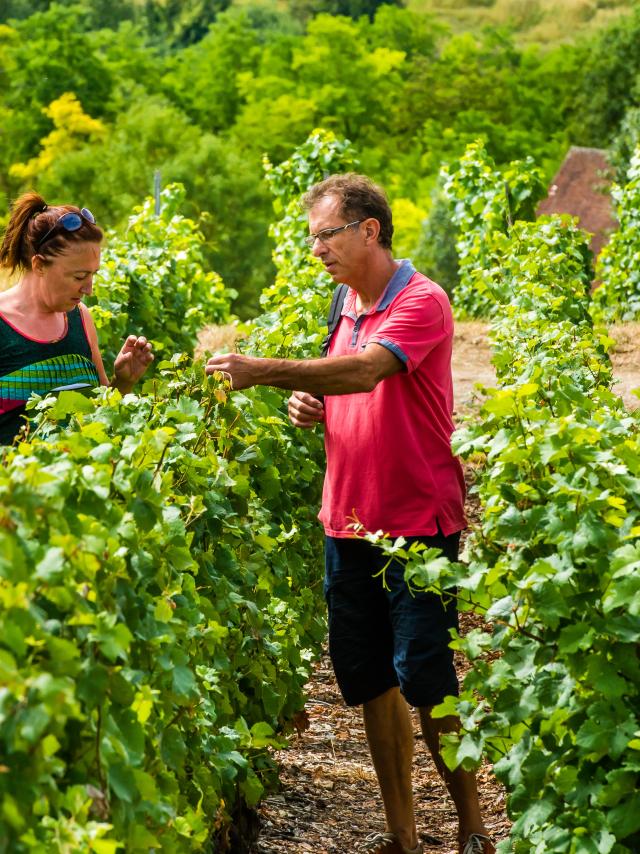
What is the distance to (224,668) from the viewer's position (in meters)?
3.54

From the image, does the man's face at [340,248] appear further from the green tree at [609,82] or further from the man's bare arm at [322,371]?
the green tree at [609,82]

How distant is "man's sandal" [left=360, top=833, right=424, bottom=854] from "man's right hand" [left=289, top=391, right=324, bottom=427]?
1269 mm

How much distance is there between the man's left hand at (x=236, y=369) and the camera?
149 inches

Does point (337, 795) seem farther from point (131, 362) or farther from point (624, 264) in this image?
point (624, 264)

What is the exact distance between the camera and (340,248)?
410 centimetres

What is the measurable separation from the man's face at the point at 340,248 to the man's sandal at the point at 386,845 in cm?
168

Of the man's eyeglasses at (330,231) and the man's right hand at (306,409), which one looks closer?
the man's eyeglasses at (330,231)

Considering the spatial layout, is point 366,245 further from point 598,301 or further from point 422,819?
point 598,301

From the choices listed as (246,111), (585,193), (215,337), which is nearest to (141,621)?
(215,337)

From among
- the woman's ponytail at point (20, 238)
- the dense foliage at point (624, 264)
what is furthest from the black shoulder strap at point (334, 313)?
the dense foliage at point (624, 264)

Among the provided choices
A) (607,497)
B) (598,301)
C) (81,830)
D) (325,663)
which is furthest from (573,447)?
(598,301)

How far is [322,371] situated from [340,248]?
1.48 ft

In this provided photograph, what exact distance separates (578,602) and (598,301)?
11.1m

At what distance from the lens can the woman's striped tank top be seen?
408cm
